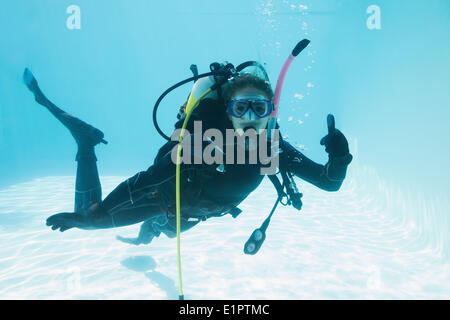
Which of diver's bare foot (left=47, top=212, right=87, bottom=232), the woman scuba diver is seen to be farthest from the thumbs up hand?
diver's bare foot (left=47, top=212, right=87, bottom=232)

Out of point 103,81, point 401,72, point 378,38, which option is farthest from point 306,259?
point 103,81

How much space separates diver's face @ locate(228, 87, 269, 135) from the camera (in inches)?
90.5

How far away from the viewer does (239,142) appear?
237 cm

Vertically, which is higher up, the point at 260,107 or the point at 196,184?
the point at 260,107

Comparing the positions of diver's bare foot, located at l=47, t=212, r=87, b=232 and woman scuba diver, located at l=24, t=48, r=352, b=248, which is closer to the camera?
woman scuba diver, located at l=24, t=48, r=352, b=248

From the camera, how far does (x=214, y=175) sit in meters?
2.50

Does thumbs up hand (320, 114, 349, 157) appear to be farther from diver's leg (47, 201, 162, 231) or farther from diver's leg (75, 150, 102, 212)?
diver's leg (75, 150, 102, 212)

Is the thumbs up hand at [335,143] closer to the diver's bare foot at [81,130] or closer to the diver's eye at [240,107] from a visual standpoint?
the diver's eye at [240,107]

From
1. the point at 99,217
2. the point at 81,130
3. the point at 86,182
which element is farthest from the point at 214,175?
the point at 81,130

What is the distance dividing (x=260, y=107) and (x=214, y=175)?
78cm

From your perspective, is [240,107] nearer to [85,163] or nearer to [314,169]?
[314,169]

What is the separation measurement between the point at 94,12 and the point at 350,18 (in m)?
40.9

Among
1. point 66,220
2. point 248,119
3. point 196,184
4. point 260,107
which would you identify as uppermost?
point 260,107

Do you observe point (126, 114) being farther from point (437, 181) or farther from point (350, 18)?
point (437, 181)
